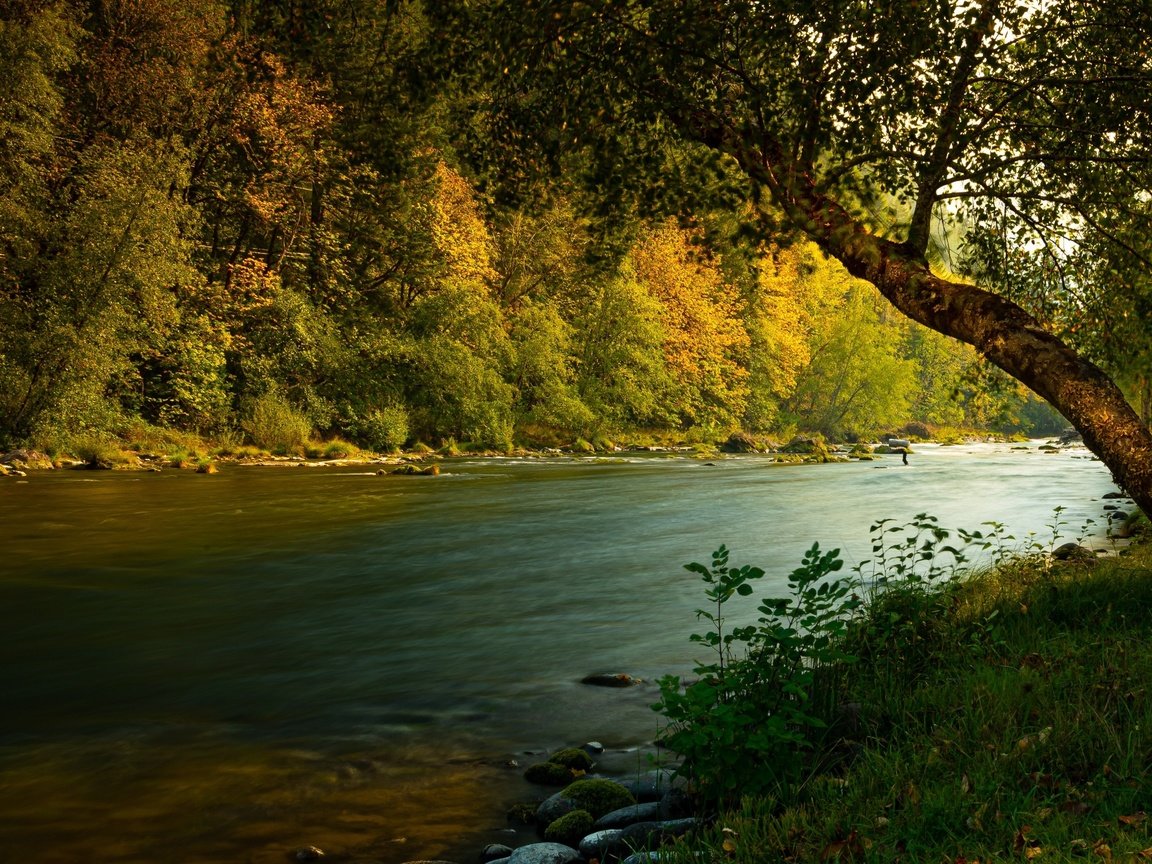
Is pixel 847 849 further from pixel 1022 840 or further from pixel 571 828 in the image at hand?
pixel 571 828

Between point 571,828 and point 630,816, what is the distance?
285 mm

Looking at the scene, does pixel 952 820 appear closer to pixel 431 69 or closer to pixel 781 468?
pixel 431 69

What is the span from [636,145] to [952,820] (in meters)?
5.07

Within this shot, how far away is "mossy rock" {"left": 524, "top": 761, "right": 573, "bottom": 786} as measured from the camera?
4957 millimetres

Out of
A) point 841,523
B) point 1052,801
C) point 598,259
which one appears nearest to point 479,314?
point 841,523

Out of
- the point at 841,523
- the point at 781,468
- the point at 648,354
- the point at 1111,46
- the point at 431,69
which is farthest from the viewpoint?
the point at 648,354

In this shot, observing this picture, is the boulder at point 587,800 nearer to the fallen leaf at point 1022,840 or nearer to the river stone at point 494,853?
the river stone at point 494,853

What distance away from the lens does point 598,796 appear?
4430 millimetres

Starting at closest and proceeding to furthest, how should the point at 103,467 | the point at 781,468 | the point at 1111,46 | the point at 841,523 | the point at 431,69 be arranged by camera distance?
the point at 431,69 → the point at 1111,46 → the point at 841,523 → the point at 103,467 → the point at 781,468

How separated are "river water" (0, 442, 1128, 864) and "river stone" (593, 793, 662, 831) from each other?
0.48 metres

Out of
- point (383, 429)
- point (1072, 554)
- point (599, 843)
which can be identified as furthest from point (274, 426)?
point (599, 843)

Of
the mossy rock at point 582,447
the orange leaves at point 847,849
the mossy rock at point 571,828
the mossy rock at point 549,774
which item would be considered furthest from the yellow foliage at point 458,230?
the orange leaves at point 847,849

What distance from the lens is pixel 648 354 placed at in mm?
39031

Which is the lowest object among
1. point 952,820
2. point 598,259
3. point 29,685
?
point 29,685
